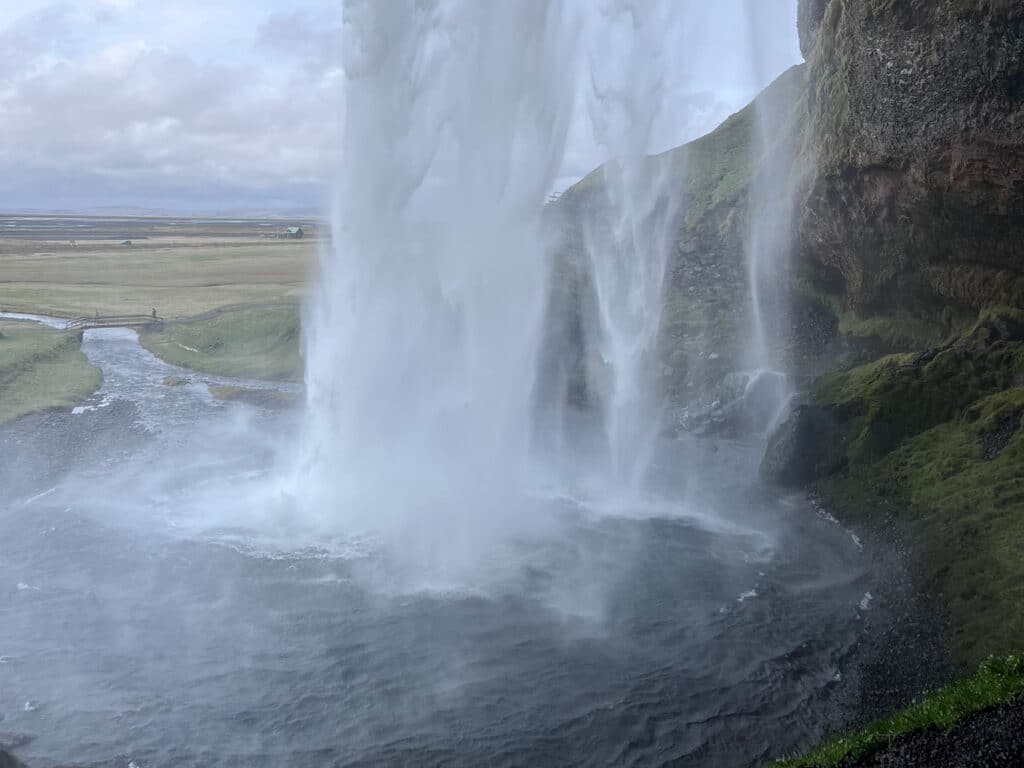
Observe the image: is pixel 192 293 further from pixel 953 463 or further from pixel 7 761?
pixel 7 761

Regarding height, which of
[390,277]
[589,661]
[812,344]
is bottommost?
[589,661]

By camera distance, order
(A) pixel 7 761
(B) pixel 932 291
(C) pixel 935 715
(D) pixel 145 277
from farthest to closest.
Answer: (D) pixel 145 277 < (B) pixel 932 291 < (A) pixel 7 761 < (C) pixel 935 715

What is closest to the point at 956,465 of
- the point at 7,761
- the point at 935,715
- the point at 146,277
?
the point at 935,715

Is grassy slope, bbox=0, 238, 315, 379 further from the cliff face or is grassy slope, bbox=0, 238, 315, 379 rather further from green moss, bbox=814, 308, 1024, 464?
green moss, bbox=814, 308, 1024, 464

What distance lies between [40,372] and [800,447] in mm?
46176

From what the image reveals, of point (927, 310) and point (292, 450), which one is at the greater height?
point (927, 310)

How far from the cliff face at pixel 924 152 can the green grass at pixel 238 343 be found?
3636cm

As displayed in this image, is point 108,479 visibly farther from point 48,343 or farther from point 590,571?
point 48,343

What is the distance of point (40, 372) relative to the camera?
54375 millimetres

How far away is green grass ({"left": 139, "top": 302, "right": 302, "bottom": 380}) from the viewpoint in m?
60.5

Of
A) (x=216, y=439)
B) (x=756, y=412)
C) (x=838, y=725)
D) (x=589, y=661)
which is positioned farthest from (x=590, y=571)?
(x=216, y=439)

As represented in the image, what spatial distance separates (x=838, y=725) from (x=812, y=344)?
103ft

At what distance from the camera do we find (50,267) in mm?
117812

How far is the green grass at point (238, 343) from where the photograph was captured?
60.5 meters
